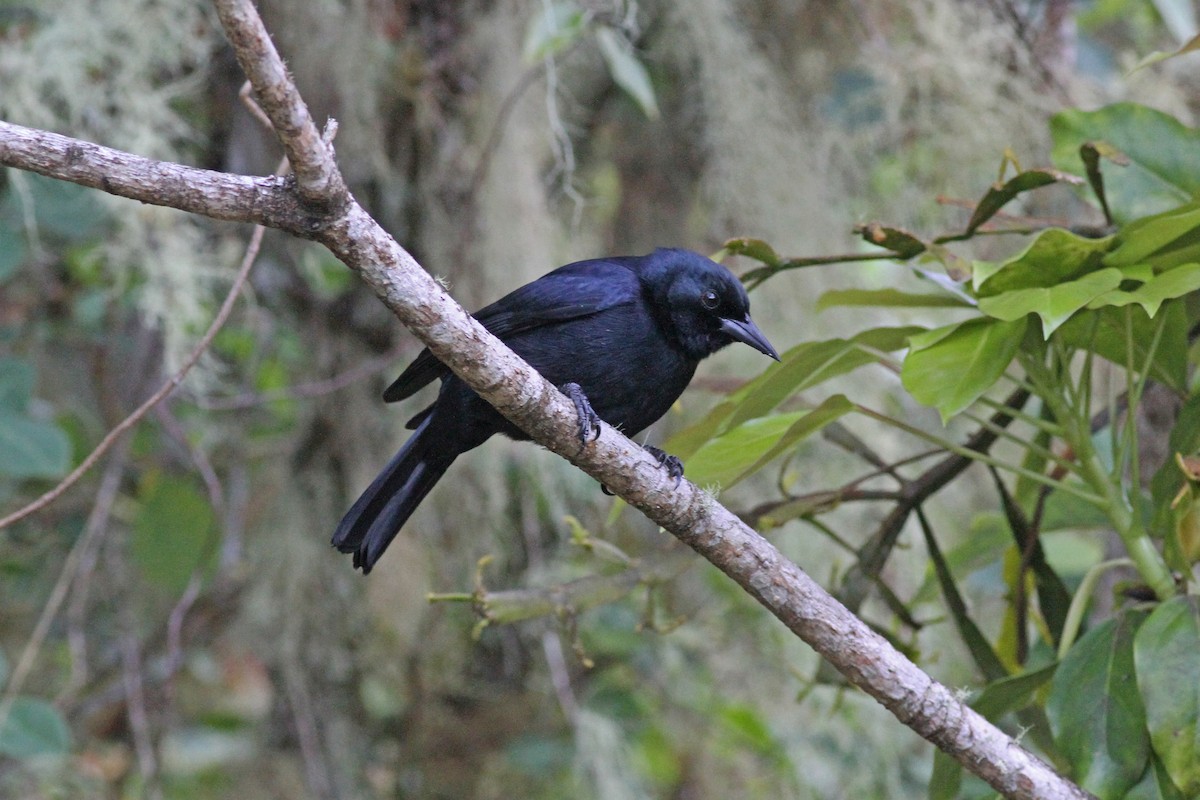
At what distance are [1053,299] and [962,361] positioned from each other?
168mm

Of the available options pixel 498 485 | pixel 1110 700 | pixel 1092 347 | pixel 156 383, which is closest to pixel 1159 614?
pixel 1110 700

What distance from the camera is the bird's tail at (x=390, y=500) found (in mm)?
2529

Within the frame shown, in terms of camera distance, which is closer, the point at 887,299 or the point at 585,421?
the point at 585,421

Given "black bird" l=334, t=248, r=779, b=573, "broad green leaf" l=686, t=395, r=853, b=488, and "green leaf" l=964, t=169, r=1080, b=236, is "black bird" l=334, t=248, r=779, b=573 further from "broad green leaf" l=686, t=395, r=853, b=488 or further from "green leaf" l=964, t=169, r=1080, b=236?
"green leaf" l=964, t=169, r=1080, b=236

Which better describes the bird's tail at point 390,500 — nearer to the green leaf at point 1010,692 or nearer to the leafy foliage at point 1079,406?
the leafy foliage at point 1079,406

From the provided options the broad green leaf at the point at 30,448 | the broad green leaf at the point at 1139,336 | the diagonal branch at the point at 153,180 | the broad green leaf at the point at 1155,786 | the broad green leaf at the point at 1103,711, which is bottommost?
the broad green leaf at the point at 1155,786

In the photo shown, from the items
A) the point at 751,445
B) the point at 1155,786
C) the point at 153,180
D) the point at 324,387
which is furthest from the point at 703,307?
the point at 324,387

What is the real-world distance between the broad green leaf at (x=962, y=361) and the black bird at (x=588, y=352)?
626mm

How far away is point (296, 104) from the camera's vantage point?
1.34 metres

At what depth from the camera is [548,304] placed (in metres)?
2.60

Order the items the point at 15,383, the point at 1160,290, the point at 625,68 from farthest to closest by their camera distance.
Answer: the point at 15,383, the point at 625,68, the point at 1160,290

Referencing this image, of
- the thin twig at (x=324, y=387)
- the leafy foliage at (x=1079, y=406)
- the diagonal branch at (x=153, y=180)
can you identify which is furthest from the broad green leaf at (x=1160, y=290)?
the thin twig at (x=324, y=387)

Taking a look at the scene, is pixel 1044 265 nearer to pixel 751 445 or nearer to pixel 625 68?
pixel 751 445

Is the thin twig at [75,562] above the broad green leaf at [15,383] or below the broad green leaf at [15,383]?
below
